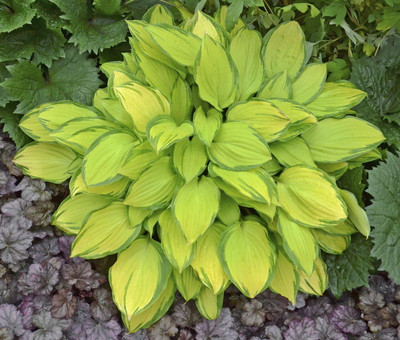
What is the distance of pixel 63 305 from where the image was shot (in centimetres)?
133

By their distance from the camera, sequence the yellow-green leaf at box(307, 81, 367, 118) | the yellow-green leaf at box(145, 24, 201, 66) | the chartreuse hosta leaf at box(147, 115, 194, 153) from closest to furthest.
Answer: the chartreuse hosta leaf at box(147, 115, 194, 153) < the yellow-green leaf at box(145, 24, 201, 66) < the yellow-green leaf at box(307, 81, 367, 118)

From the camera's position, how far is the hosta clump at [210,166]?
3.91 feet

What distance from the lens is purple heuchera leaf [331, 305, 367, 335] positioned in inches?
54.5

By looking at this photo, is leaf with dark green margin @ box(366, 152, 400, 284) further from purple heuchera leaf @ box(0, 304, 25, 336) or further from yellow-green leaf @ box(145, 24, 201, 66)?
purple heuchera leaf @ box(0, 304, 25, 336)

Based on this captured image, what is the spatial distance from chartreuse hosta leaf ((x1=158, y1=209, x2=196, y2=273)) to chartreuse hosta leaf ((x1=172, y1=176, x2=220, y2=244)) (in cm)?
6

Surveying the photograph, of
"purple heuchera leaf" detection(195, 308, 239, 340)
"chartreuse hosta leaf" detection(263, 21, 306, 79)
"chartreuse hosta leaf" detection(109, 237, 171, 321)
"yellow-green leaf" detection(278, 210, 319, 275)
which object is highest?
"chartreuse hosta leaf" detection(263, 21, 306, 79)

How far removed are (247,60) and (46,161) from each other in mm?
734

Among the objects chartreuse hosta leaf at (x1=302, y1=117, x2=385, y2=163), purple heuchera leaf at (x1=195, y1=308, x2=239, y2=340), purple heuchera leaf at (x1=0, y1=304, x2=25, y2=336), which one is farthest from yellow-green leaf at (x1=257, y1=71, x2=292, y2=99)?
purple heuchera leaf at (x1=0, y1=304, x2=25, y2=336)

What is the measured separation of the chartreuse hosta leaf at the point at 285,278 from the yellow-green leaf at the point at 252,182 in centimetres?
25

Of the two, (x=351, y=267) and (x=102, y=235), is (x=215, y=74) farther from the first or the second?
(x=351, y=267)

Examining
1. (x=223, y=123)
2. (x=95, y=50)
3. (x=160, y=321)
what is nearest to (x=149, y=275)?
(x=160, y=321)

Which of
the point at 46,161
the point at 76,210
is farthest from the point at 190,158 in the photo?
the point at 46,161

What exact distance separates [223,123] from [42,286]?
756 millimetres

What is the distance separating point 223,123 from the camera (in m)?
1.28
